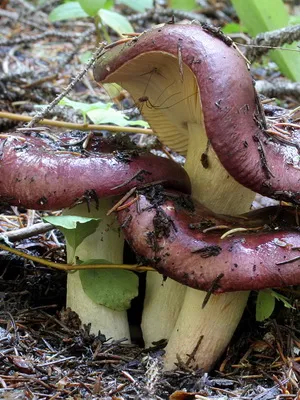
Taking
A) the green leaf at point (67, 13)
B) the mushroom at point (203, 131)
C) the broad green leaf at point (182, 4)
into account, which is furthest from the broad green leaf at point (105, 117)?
the broad green leaf at point (182, 4)

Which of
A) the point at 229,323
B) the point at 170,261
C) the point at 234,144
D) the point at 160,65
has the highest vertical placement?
the point at 160,65

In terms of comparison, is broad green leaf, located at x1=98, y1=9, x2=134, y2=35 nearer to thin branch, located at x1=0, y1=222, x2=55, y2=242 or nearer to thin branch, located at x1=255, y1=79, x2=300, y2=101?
thin branch, located at x1=255, y1=79, x2=300, y2=101

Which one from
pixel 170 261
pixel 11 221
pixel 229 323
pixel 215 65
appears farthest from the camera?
pixel 11 221

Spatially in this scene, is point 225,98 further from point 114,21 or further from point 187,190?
point 114,21

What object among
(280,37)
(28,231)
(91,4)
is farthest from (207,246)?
(91,4)

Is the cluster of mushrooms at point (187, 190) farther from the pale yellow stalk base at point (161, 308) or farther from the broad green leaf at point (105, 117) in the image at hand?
the broad green leaf at point (105, 117)

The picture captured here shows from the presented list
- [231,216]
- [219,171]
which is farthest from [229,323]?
[219,171]

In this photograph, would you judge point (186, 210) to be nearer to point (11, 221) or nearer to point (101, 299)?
point (101, 299)
